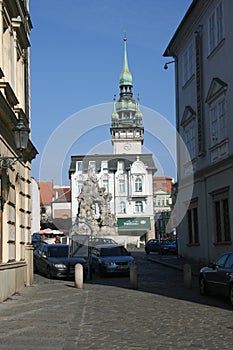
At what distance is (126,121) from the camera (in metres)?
122

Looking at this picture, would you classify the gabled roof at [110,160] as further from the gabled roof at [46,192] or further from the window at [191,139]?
the window at [191,139]

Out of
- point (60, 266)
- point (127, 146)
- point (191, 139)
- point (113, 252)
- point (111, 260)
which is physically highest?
point (127, 146)

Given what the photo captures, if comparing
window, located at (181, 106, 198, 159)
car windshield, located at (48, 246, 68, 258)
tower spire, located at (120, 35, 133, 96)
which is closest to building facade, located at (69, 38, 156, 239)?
tower spire, located at (120, 35, 133, 96)

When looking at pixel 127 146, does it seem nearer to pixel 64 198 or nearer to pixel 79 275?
pixel 64 198

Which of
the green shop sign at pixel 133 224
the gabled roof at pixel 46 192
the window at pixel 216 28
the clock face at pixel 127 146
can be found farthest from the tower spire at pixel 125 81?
the window at pixel 216 28

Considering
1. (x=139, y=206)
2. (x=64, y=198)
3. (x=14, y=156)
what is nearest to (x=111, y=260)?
(x=14, y=156)

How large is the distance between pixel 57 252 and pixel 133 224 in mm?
56653

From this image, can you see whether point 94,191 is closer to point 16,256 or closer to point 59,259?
point 59,259

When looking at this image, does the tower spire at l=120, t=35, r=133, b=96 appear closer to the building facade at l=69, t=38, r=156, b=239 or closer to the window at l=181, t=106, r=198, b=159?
the building facade at l=69, t=38, r=156, b=239

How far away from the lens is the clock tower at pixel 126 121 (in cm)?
11512

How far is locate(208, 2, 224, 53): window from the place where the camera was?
27.0 meters

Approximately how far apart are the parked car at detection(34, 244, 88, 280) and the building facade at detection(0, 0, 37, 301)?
13.6 ft

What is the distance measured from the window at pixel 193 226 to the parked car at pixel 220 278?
14555mm

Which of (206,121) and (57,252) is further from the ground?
(206,121)
